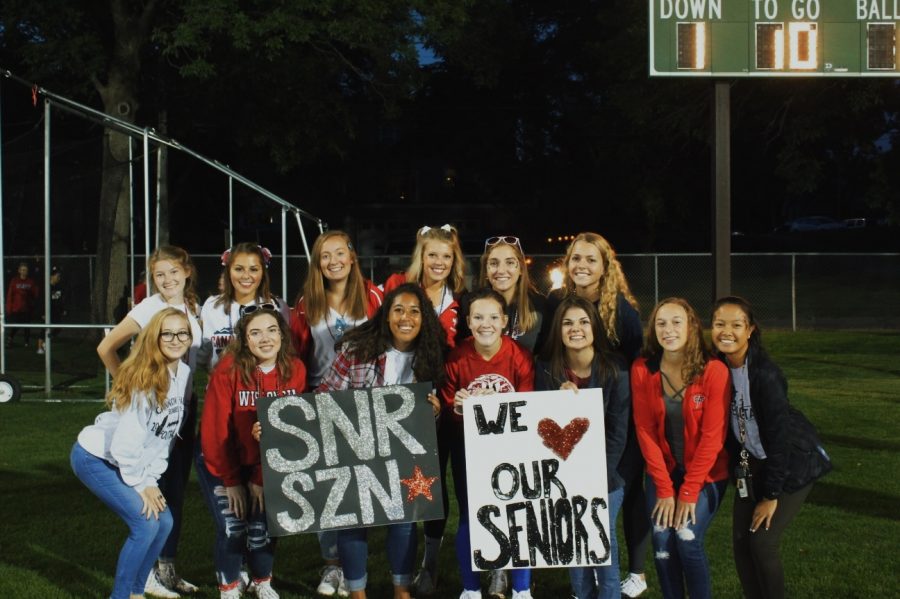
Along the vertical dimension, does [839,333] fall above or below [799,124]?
below

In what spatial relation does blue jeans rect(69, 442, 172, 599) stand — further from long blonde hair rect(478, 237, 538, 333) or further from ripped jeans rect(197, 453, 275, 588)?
long blonde hair rect(478, 237, 538, 333)

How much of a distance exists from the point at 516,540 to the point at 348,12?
18.3 metres

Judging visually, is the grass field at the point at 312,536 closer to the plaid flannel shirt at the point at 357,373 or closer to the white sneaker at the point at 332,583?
the white sneaker at the point at 332,583

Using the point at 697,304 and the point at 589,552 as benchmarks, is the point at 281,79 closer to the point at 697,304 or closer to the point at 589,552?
the point at 697,304

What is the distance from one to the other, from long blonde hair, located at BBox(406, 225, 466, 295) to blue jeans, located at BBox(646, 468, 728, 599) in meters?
1.57

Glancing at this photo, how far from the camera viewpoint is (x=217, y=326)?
18.0ft

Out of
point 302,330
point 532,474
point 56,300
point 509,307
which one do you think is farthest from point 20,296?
point 532,474

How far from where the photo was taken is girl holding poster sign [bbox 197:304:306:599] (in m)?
Result: 4.96

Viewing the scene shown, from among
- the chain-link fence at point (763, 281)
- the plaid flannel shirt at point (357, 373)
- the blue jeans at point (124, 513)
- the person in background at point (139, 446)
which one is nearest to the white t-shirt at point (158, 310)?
the person in background at point (139, 446)

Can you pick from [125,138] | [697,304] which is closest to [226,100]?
[125,138]

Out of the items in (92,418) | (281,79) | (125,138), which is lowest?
(92,418)

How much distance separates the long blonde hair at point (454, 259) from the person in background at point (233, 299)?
27.8 inches

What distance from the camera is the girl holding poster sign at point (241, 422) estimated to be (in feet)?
16.3

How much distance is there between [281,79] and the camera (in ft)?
77.7
